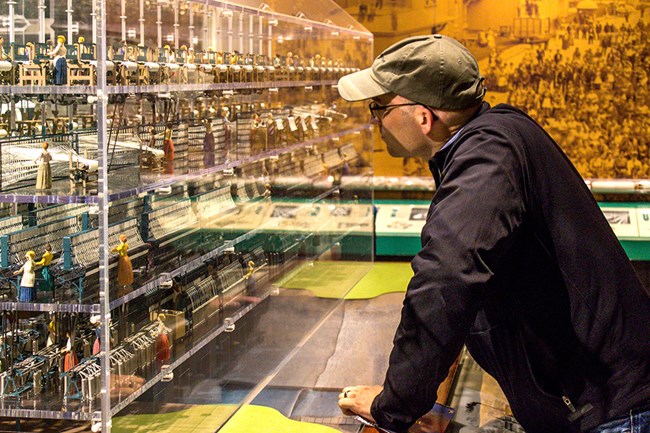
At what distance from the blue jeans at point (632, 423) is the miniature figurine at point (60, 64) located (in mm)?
2379

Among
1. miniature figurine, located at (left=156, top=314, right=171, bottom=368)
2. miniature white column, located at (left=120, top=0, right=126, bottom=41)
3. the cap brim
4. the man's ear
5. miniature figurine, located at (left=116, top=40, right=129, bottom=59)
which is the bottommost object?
miniature figurine, located at (left=156, top=314, right=171, bottom=368)

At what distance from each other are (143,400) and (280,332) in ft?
6.76

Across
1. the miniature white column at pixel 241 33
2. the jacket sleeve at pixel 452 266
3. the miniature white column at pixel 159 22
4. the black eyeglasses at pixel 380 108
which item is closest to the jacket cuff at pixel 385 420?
the jacket sleeve at pixel 452 266

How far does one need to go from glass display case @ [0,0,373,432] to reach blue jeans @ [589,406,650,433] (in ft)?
6.87

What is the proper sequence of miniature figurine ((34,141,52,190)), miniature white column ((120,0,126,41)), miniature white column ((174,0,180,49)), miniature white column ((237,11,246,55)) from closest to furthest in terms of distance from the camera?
miniature figurine ((34,141,52,190)) → miniature white column ((120,0,126,41)) → miniature white column ((174,0,180,49)) → miniature white column ((237,11,246,55))

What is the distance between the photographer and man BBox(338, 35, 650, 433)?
1.94 meters

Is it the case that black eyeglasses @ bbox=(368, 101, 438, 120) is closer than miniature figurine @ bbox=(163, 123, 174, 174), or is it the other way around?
black eyeglasses @ bbox=(368, 101, 438, 120)

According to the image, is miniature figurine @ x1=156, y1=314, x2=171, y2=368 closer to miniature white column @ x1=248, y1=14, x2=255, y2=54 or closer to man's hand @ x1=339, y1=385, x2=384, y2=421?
miniature white column @ x1=248, y1=14, x2=255, y2=54

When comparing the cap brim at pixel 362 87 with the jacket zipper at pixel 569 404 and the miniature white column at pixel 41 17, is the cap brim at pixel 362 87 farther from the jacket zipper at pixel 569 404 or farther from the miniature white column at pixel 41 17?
the miniature white column at pixel 41 17

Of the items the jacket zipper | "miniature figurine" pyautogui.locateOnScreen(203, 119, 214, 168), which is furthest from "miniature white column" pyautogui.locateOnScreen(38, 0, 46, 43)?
the jacket zipper

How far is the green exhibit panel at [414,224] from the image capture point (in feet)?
28.3

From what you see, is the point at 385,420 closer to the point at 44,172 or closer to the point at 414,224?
the point at 44,172

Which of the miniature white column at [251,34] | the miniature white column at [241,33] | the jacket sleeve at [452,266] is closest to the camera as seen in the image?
the jacket sleeve at [452,266]

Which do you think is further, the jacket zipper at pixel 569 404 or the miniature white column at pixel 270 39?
the miniature white column at pixel 270 39
